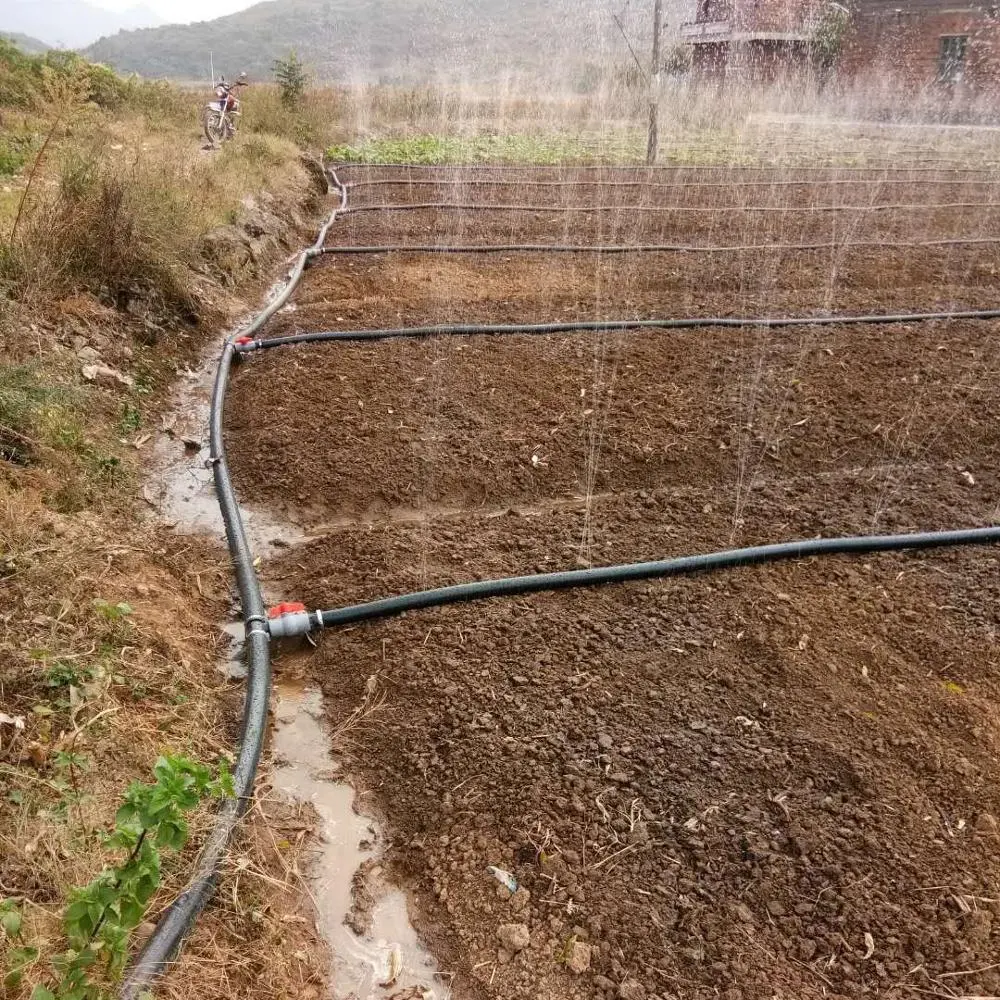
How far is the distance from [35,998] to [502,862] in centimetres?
103

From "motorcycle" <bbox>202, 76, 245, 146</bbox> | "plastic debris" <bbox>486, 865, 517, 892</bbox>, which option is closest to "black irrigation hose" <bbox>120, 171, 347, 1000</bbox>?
"plastic debris" <bbox>486, 865, 517, 892</bbox>

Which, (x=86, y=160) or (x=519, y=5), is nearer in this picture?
(x=86, y=160)

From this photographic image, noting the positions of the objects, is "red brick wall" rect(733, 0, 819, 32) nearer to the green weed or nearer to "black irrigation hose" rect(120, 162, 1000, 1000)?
the green weed

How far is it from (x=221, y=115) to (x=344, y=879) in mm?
10322

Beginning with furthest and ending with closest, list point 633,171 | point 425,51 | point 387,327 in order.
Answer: point 425,51 < point 633,171 < point 387,327

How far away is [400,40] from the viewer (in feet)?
110

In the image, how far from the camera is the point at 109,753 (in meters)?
1.88

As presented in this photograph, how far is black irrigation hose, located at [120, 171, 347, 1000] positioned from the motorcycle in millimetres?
7468

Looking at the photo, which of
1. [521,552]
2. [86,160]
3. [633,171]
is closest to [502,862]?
[521,552]

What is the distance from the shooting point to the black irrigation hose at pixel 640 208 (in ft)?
25.7

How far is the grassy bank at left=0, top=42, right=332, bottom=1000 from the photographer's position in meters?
1.38

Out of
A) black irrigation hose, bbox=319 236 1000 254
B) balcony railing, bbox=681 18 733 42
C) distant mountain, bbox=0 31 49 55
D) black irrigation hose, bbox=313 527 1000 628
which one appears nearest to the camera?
black irrigation hose, bbox=313 527 1000 628

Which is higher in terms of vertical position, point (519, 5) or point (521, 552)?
point (519, 5)

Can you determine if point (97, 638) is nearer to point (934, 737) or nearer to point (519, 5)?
point (934, 737)
